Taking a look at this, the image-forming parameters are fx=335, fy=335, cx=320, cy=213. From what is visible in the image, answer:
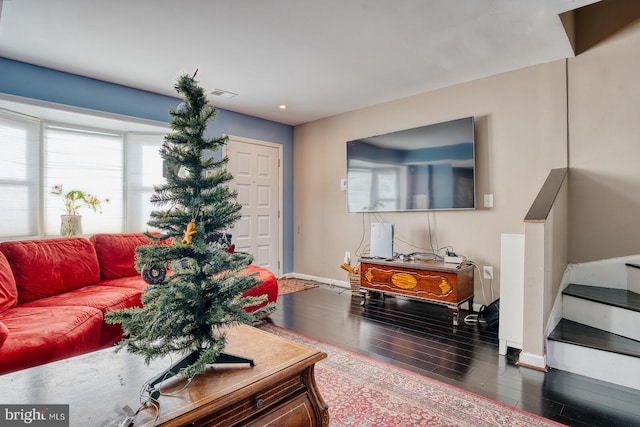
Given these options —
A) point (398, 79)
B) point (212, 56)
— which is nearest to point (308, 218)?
point (398, 79)

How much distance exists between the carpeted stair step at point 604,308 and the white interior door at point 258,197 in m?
3.64

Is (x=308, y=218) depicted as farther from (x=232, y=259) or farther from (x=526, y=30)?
(x=232, y=259)

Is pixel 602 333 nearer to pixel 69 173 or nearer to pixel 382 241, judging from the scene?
pixel 382 241

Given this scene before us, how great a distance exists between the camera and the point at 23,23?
2.46 m

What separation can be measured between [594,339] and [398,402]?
1480 millimetres

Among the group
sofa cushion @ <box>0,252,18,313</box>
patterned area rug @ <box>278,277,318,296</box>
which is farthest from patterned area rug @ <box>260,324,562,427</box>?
patterned area rug @ <box>278,277,318,296</box>

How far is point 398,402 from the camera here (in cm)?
188

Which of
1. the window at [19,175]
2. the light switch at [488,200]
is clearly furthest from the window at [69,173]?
the light switch at [488,200]

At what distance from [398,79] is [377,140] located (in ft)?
2.90

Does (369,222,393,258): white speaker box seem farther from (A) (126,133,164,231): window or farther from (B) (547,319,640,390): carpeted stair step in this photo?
(A) (126,133,164,231): window

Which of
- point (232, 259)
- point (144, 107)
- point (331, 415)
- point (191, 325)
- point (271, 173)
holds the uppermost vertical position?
point (144, 107)

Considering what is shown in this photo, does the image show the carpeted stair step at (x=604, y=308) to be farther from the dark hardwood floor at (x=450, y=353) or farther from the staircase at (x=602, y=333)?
the dark hardwood floor at (x=450, y=353)

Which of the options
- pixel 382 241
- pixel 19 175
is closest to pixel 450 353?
pixel 382 241

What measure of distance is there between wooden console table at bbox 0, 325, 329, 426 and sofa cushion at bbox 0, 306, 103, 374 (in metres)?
0.64
